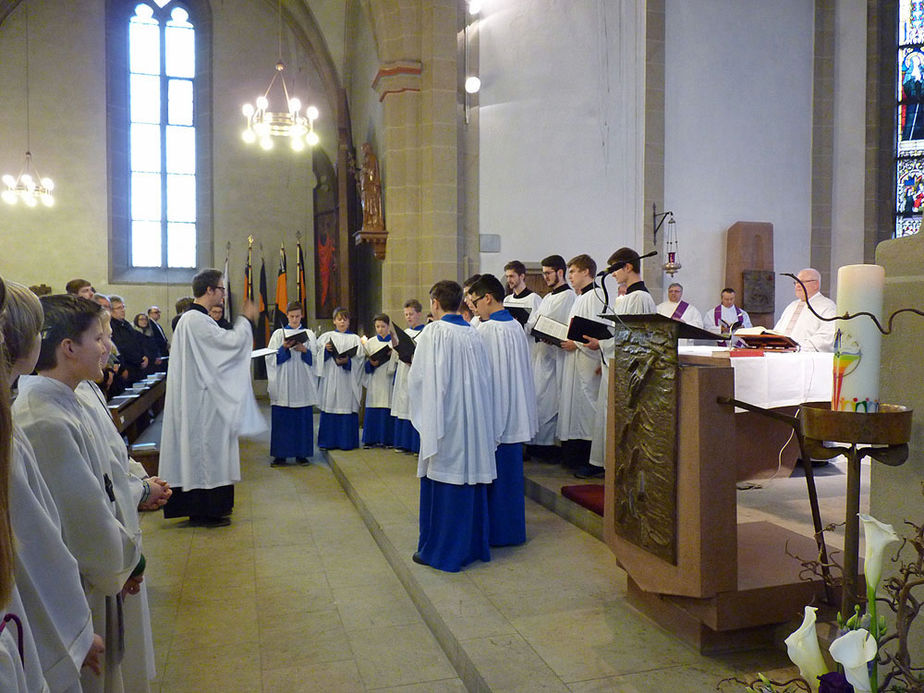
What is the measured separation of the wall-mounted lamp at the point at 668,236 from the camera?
940 centimetres

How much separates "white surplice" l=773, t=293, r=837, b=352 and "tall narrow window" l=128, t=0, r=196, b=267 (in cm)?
1093

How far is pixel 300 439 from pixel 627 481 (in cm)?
523

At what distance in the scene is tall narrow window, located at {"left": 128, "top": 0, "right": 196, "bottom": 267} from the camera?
13539mm

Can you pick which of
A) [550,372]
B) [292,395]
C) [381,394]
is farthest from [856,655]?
[381,394]

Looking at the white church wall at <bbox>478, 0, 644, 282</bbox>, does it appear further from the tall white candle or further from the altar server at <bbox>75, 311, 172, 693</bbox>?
the tall white candle

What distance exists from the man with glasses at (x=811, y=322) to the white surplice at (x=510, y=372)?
2.91 metres

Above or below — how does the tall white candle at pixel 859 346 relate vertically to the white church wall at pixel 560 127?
below

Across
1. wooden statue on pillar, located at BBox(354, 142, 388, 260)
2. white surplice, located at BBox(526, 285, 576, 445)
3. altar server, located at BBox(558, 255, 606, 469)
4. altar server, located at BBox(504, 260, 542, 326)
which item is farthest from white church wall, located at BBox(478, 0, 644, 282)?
altar server, located at BBox(558, 255, 606, 469)

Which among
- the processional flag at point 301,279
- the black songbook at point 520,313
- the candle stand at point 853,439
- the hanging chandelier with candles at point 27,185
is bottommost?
the candle stand at point 853,439

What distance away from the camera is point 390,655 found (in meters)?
3.37

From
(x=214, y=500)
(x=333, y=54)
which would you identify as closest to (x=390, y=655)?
(x=214, y=500)

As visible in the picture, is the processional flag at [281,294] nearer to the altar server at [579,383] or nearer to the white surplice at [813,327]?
the altar server at [579,383]

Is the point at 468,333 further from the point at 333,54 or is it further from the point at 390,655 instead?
the point at 333,54

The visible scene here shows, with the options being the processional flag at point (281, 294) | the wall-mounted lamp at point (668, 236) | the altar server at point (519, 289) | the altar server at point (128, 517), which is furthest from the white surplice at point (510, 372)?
the processional flag at point (281, 294)
